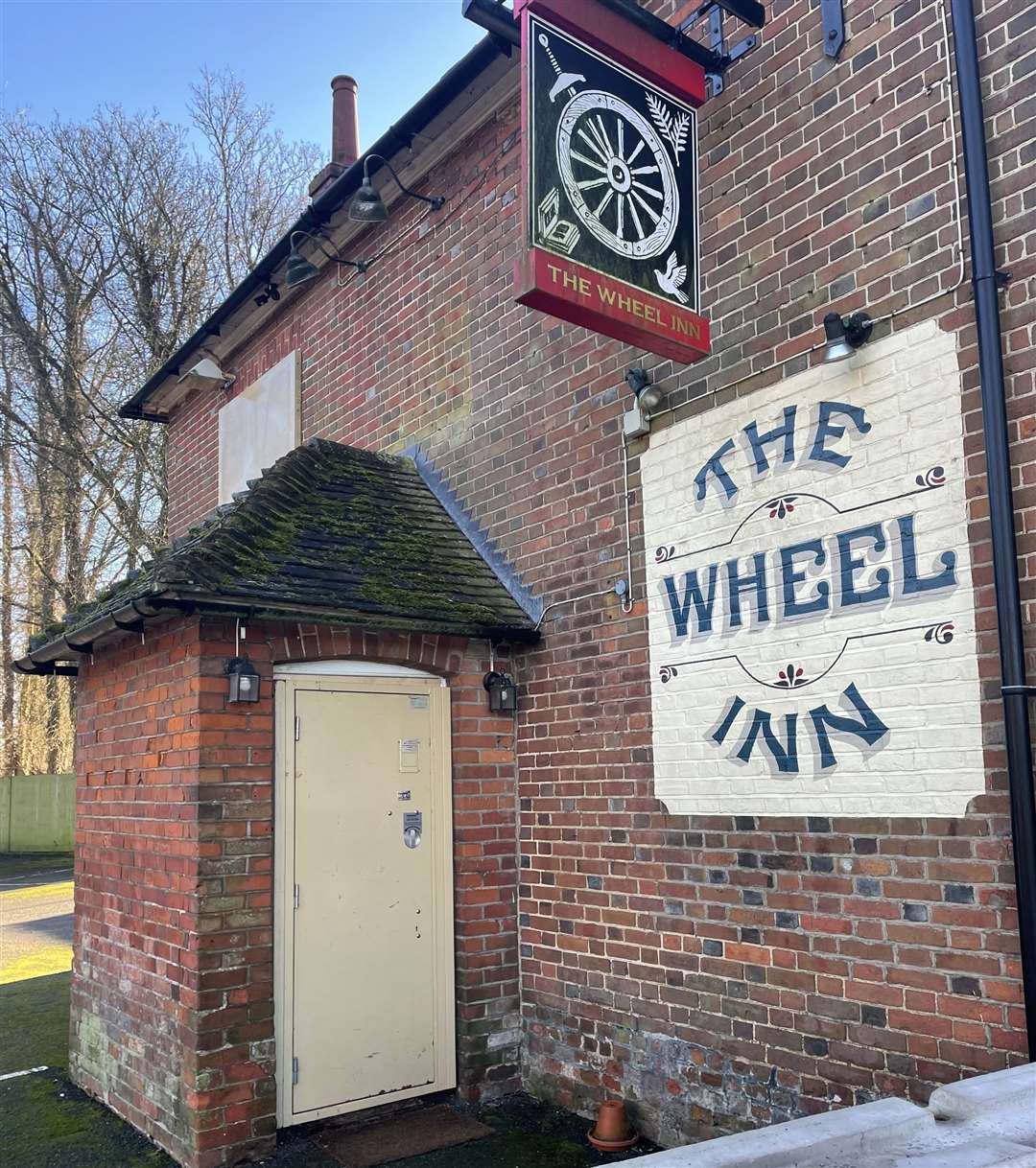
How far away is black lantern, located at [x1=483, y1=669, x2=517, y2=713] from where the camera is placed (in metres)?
6.05

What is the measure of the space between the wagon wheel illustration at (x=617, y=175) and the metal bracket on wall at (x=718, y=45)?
741 mm

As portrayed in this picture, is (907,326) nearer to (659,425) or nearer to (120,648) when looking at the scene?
(659,425)

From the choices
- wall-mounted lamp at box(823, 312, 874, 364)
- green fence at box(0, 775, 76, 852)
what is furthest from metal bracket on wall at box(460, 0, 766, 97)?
green fence at box(0, 775, 76, 852)

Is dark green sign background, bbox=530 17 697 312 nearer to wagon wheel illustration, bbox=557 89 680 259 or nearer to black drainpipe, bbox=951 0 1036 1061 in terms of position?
wagon wheel illustration, bbox=557 89 680 259

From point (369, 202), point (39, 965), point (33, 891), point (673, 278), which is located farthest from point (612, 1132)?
point (33, 891)

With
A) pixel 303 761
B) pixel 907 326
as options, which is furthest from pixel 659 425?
pixel 303 761

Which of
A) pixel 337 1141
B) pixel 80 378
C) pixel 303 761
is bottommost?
pixel 337 1141

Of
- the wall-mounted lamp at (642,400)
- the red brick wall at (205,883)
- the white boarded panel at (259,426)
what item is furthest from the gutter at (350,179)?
the red brick wall at (205,883)

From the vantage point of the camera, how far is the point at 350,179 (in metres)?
7.68

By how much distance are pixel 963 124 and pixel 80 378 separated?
20137 mm

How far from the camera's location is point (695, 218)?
469cm

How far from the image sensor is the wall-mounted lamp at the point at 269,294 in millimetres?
9297

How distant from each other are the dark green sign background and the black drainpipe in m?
1.25

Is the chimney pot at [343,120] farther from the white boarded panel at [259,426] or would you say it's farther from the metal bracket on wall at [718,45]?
the metal bracket on wall at [718,45]
